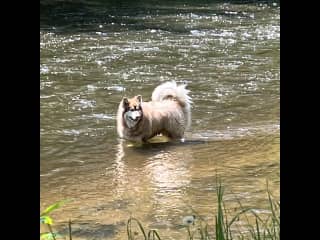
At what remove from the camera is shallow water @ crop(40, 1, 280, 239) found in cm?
557

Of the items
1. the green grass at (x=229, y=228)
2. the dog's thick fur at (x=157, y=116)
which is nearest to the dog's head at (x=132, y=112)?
the dog's thick fur at (x=157, y=116)

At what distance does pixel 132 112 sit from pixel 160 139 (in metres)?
0.77

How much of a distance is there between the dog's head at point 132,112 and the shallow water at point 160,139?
0.92 feet

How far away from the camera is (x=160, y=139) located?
8336mm

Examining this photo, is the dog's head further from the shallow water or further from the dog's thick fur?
the shallow water

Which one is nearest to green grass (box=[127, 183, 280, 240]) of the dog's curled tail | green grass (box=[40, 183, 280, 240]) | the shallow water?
green grass (box=[40, 183, 280, 240])

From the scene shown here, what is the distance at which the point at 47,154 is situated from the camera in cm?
724

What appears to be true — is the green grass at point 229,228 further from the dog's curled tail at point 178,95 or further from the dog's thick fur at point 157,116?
the dog's curled tail at point 178,95

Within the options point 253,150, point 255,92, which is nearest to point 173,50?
point 255,92

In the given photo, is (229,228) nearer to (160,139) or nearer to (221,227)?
(221,227)

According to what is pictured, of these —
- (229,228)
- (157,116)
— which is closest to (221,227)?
(229,228)

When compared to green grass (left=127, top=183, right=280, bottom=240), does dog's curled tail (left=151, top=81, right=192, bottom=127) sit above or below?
above
